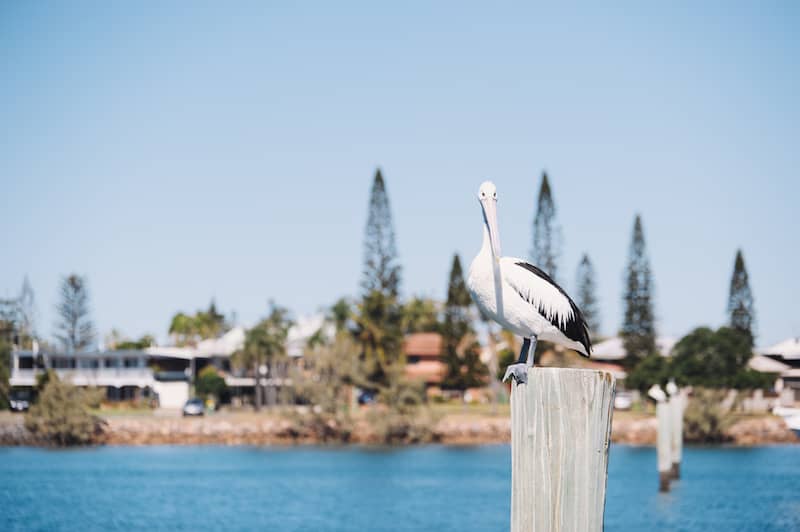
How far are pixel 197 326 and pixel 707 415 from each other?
242ft

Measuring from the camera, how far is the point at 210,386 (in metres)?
88.1

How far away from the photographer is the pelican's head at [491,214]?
6.67m

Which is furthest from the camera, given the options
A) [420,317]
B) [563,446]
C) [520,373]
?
[420,317]

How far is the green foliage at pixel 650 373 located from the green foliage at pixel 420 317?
1337 inches

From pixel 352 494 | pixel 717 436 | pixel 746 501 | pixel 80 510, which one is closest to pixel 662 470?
pixel 746 501

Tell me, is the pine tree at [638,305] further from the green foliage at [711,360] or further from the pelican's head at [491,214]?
the pelican's head at [491,214]

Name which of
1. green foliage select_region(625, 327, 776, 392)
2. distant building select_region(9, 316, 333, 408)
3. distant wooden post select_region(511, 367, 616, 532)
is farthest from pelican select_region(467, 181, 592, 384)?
distant building select_region(9, 316, 333, 408)

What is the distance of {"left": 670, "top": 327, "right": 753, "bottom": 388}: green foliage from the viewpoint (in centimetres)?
7344

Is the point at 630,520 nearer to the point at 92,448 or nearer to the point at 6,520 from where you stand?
the point at 6,520

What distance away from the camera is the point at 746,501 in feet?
133

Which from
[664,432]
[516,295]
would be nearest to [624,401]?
[664,432]

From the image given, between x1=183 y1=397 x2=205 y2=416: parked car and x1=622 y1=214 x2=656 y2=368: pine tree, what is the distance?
31383mm

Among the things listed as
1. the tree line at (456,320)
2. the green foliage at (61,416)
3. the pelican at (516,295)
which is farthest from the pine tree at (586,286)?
the pelican at (516,295)

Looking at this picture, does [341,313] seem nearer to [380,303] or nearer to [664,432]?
[380,303]
